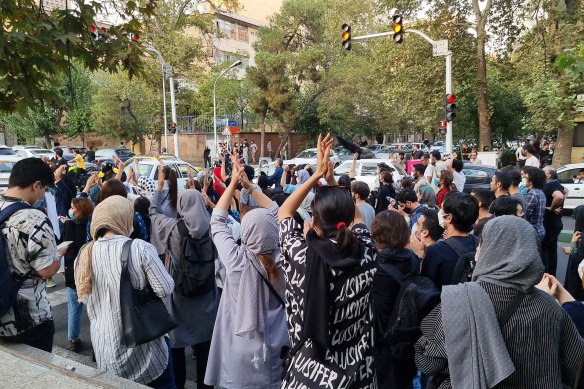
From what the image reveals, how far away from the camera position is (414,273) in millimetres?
3439

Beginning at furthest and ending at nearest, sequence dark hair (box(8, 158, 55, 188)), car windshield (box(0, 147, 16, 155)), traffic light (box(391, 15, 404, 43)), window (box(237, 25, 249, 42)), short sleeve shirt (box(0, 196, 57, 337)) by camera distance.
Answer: window (box(237, 25, 249, 42))
car windshield (box(0, 147, 16, 155))
traffic light (box(391, 15, 404, 43))
dark hair (box(8, 158, 55, 188))
short sleeve shirt (box(0, 196, 57, 337))

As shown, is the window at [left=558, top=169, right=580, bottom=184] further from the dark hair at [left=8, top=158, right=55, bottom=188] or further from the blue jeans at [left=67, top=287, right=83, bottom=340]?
the dark hair at [left=8, top=158, right=55, bottom=188]

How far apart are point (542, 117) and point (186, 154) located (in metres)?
30.0

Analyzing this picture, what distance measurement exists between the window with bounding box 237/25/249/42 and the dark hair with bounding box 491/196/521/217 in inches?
2296

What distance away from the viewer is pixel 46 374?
9.50 ft

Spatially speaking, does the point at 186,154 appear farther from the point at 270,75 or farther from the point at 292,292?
the point at 292,292

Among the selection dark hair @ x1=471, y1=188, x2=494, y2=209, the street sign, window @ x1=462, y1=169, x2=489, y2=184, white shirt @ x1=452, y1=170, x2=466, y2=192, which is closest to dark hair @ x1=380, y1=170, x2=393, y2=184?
white shirt @ x1=452, y1=170, x2=466, y2=192

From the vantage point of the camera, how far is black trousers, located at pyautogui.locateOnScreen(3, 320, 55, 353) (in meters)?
3.33

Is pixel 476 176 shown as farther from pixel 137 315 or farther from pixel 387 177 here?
pixel 137 315

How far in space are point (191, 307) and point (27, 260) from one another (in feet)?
5.02

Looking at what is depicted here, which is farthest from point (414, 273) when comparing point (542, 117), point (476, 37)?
point (476, 37)

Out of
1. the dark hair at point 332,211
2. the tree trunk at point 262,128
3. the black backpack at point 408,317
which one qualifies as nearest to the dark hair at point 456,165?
the black backpack at point 408,317

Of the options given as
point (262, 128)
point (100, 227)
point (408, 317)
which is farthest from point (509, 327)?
point (262, 128)

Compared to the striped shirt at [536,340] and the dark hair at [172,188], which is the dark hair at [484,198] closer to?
the striped shirt at [536,340]
